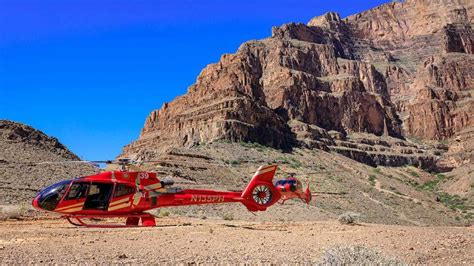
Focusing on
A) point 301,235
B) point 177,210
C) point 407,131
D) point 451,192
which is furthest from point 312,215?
point 407,131

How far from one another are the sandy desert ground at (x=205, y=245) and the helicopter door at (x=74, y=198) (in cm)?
74

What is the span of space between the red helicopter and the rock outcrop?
59.5 meters

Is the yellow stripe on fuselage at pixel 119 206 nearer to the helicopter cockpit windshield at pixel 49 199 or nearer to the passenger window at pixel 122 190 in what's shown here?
the passenger window at pixel 122 190

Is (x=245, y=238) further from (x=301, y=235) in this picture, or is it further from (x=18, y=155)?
(x=18, y=155)

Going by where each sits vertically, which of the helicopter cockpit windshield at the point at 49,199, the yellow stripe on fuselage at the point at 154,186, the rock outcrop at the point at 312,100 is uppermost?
the rock outcrop at the point at 312,100

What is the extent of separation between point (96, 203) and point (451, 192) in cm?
9149

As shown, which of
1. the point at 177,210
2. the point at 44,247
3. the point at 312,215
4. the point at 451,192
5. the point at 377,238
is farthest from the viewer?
the point at 451,192

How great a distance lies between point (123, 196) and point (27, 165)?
651 inches

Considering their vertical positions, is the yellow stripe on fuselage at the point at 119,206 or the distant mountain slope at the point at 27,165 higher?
the distant mountain slope at the point at 27,165

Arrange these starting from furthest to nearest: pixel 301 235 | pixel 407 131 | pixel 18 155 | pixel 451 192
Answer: pixel 407 131 → pixel 451 192 → pixel 18 155 → pixel 301 235

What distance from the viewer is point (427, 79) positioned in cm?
16325

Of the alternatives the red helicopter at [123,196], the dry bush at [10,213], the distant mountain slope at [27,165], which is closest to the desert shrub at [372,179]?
the distant mountain slope at [27,165]

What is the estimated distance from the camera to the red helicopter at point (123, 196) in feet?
51.2

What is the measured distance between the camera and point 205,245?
12.6 metres
